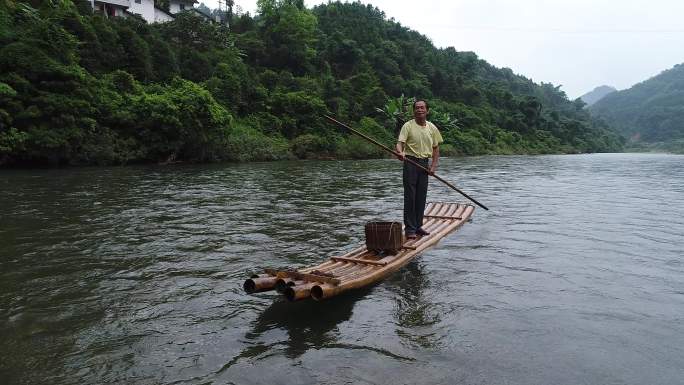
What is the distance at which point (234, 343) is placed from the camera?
3.86m

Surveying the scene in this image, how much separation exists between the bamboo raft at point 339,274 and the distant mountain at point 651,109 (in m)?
104

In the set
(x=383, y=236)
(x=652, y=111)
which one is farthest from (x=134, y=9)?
(x=652, y=111)

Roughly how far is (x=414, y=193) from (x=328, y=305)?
2.92 metres

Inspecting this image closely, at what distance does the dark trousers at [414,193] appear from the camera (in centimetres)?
708

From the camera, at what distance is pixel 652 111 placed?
4432 inches

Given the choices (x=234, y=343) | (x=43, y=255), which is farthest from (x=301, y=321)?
(x=43, y=255)

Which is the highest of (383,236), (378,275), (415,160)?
(415,160)

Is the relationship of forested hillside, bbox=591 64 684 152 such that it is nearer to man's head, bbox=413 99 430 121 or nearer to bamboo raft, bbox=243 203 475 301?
man's head, bbox=413 99 430 121

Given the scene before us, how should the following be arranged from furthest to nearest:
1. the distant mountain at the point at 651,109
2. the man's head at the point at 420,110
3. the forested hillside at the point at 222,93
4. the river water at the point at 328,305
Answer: the distant mountain at the point at 651,109 → the forested hillside at the point at 222,93 → the man's head at the point at 420,110 → the river water at the point at 328,305

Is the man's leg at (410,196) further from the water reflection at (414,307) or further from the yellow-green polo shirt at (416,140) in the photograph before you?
the water reflection at (414,307)

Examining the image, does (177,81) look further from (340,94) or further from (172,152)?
(340,94)

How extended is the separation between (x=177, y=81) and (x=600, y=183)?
2596cm

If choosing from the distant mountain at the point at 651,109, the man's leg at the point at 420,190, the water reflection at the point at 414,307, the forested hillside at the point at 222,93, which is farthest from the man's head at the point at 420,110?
the distant mountain at the point at 651,109

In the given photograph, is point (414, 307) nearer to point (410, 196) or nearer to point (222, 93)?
point (410, 196)
